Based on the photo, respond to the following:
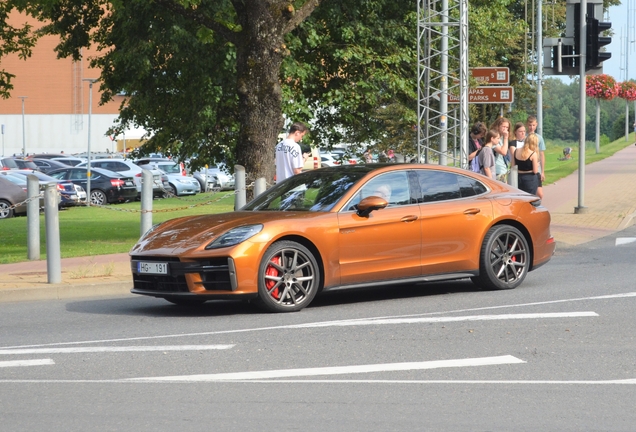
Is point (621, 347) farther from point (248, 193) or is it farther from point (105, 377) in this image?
point (248, 193)

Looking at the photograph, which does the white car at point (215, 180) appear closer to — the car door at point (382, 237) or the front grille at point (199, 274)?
the car door at point (382, 237)

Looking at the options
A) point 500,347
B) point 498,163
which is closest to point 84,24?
point 498,163

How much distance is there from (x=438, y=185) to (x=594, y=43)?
11.9 m

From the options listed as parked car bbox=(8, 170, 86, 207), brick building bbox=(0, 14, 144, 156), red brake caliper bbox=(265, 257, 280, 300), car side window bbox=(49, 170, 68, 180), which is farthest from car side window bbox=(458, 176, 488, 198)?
brick building bbox=(0, 14, 144, 156)

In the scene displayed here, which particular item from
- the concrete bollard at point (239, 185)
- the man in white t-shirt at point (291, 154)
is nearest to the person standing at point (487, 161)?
the man in white t-shirt at point (291, 154)

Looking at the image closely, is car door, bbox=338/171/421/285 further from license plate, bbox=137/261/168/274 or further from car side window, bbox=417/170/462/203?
license plate, bbox=137/261/168/274

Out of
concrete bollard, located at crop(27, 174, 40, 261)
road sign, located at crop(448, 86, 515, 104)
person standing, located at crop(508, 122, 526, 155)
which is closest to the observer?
concrete bollard, located at crop(27, 174, 40, 261)

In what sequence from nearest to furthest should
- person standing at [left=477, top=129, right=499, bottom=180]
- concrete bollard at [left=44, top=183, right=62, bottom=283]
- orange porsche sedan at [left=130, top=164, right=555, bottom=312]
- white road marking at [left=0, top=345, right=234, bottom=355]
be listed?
white road marking at [left=0, top=345, right=234, bottom=355] → orange porsche sedan at [left=130, top=164, right=555, bottom=312] → concrete bollard at [left=44, top=183, right=62, bottom=283] → person standing at [left=477, top=129, right=499, bottom=180]

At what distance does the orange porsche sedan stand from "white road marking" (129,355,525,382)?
2.64 metres

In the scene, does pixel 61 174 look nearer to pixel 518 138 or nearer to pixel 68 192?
pixel 68 192

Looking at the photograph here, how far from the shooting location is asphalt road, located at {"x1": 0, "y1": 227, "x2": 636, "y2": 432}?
590 cm

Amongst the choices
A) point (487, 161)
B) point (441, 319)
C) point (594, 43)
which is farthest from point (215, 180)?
point (441, 319)

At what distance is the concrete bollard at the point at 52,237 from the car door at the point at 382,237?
3.66 m

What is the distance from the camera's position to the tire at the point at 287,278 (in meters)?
9.96
